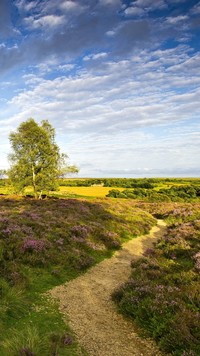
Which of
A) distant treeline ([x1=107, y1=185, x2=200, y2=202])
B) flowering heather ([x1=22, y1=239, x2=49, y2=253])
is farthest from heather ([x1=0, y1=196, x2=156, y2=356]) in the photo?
distant treeline ([x1=107, y1=185, x2=200, y2=202])

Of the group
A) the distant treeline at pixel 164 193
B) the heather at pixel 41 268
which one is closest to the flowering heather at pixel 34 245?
the heather at pixel 41 268

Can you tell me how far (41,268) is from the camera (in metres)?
14.0

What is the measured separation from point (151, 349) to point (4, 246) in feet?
31.5

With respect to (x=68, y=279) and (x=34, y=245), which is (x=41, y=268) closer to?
(x=68, y=279)

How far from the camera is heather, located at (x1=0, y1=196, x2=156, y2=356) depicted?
24.8 feet

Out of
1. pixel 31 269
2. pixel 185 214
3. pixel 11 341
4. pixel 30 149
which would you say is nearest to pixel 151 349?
pixel 11 341

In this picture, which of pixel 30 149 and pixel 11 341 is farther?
pixel 30 149

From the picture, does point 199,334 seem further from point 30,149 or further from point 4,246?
point 30,149

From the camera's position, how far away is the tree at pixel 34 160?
50.2m

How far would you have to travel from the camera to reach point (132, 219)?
3259 centimetres

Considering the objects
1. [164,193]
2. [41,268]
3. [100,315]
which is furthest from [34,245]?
[164,193]

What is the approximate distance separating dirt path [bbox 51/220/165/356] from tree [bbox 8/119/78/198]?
A: 35.7 metres

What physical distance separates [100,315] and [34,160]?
43.2m

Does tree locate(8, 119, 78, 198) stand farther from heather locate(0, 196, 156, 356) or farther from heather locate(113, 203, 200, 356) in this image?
heather locate(113, 203, 200, 356)
